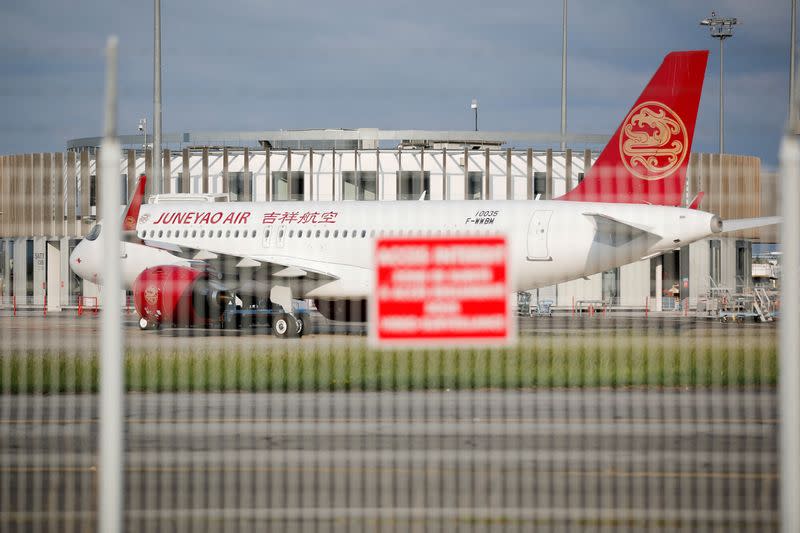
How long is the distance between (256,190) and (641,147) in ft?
75.4

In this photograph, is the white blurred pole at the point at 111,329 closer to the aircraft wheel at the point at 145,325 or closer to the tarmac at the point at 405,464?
the tarmac at the point at 405,464

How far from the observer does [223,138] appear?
47.4m

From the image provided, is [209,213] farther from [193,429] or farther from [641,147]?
[193,429]

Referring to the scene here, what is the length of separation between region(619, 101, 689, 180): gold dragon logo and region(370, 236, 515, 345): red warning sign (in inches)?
658

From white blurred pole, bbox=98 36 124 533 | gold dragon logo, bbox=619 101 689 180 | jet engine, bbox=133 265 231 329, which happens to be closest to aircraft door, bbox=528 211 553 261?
gold dragon logo, bbox=619 101 689 180

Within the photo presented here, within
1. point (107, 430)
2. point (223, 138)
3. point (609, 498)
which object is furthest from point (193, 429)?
point (223, 138)

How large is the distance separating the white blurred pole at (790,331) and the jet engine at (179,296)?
20107 millimetres

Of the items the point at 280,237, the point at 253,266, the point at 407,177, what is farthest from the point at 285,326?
the point at 407,177

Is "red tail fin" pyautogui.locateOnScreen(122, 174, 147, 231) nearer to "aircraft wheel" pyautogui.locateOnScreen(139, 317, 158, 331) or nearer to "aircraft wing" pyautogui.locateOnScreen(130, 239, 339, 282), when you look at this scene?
"aircraft wing" pyautogui.locateOnScreen(130, 239, 339, 282)

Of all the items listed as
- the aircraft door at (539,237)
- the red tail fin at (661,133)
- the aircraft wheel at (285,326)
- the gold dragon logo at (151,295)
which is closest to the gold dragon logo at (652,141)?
the red tail fin at (661,133)

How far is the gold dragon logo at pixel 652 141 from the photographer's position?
70.4 feet

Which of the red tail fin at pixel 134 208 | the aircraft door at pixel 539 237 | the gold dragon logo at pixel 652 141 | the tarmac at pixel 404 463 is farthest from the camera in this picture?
the aircraft door at pixel 539 237

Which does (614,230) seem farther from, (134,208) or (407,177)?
(407,177)

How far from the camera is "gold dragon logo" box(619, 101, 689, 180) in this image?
2147 cm
